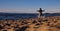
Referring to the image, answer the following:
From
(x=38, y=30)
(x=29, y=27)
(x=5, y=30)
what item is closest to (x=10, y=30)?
(x=5, y=30)

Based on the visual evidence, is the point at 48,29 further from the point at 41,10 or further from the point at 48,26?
the point at 41,10

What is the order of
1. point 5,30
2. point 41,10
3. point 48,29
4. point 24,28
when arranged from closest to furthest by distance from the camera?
point 48,29 < point 24,28 < point 5,30 < point 41,10

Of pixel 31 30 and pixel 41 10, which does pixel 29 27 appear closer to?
pixel 31 30

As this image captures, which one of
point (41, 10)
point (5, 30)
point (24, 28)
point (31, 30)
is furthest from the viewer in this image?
point (41, 10)

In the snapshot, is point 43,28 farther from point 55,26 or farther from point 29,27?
point 29,27

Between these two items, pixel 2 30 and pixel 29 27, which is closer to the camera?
pixel 29 27

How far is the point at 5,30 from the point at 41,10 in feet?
44.5

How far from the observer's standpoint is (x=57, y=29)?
36.6 feet

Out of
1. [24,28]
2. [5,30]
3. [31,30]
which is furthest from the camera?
[5,30]

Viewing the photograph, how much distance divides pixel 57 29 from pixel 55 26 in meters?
0.38

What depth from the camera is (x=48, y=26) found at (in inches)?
449

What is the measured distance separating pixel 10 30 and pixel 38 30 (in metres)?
2.78

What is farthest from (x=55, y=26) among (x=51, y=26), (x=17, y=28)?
(x=17, y=28)

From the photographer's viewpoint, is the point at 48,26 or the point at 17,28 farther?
the point at 17,28
